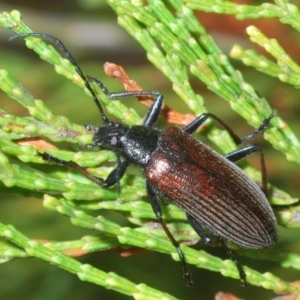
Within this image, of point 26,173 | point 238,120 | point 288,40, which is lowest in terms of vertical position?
point 238,120

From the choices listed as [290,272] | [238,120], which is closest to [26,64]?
[238,120]

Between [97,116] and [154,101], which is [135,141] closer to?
[154,101]

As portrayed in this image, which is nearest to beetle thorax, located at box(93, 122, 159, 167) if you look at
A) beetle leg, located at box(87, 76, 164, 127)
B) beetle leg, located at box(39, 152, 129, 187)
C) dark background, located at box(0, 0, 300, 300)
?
beetle leg, located at box(87, 76, 164, 127)

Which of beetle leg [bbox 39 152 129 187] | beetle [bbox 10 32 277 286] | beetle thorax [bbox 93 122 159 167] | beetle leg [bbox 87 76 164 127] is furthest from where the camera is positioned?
beetle thorax [bbox 93 122 159 167]

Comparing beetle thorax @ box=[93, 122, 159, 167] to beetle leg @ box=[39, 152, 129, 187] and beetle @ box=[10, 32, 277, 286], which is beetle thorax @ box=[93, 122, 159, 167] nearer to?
beetle @ box=[10, 32, 277, 286]

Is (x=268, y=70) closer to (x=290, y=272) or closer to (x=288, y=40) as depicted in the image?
(x=288, y=40)
